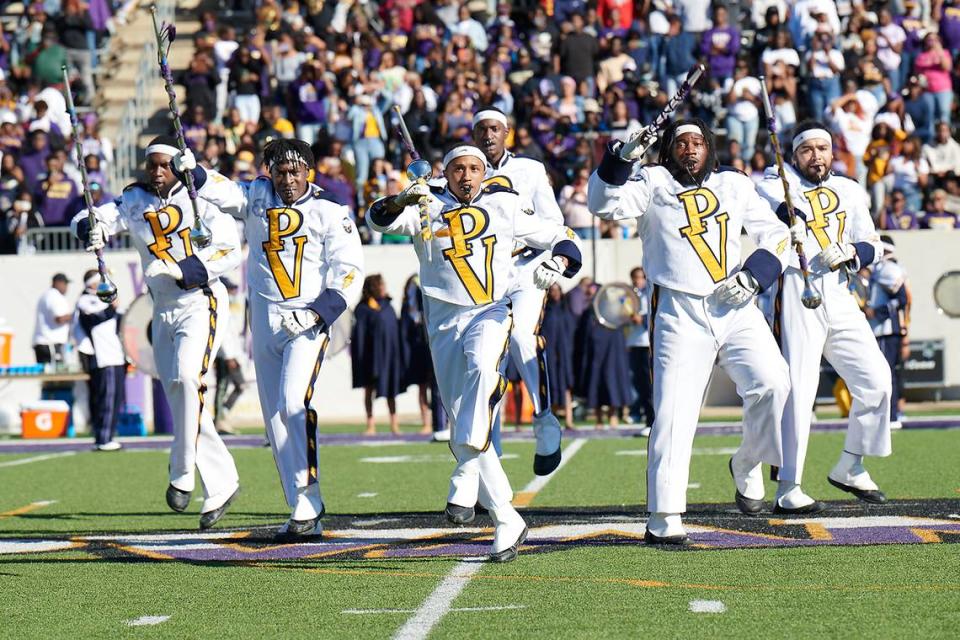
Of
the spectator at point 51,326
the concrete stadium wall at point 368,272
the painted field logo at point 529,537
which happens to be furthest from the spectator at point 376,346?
the painted field logo at point 529,537

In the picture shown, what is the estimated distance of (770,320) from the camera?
10039mm

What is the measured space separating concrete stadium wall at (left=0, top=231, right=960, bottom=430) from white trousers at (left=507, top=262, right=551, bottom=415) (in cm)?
1182

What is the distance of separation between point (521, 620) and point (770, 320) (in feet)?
13.7

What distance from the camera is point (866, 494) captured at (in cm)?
1006

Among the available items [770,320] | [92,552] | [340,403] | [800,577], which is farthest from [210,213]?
[340,403]

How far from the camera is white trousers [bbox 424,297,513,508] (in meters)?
8.02

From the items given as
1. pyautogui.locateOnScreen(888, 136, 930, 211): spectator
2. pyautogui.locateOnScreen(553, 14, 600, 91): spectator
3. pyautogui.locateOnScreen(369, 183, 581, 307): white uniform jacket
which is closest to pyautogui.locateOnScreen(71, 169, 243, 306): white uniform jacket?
pyautogui.locateOnScreen(369, 183, 581, 307): white uniform jacket

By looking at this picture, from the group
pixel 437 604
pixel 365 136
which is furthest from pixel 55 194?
pixel 437 604

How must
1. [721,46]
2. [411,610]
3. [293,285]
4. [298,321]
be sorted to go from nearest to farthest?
[411,610] → [298,321] → [293,285] → [721,46]

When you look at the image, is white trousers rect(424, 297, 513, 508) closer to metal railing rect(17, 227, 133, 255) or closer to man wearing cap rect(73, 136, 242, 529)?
man wearing cap rect(73, 136, 242, 529)

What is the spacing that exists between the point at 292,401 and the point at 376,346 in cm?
1110

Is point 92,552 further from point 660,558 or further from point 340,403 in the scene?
point 340,403

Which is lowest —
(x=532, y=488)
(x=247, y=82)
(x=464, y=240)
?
(x=532, y=488)

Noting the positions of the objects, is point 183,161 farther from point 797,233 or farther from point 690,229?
point 797,233
